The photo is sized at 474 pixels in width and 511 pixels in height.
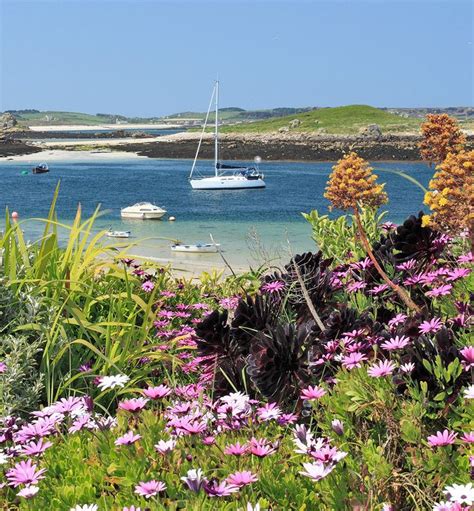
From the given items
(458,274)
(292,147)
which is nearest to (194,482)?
(458,274)

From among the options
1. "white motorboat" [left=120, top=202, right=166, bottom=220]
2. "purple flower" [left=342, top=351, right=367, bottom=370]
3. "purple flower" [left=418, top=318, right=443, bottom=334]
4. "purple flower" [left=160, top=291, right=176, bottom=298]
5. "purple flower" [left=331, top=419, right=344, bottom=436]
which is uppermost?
"purple flower" [left=418, top=318, right=443, bottom=334]

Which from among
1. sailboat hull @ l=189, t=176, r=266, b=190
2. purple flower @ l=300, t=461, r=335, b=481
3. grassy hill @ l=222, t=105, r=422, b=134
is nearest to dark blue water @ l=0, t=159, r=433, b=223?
sailboat hull @ l=189, t=176, r=266, b=190

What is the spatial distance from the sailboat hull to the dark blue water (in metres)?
0.64

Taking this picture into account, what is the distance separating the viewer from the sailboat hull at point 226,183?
186 feet

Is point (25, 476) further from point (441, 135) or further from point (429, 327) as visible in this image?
point (441, 135)

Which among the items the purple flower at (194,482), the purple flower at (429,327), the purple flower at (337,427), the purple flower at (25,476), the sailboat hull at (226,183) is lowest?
the sailboat hull at (226,183)

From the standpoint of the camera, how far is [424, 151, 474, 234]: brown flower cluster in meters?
2.87

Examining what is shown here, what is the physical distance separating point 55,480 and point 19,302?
65.6 inches

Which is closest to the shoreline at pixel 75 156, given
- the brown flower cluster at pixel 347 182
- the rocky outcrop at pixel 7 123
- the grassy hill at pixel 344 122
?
the grassy hill at pixel 344 122

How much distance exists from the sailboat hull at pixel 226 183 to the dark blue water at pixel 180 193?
638 mm

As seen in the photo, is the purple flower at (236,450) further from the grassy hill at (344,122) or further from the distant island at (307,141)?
the grassy hill at (344,122)

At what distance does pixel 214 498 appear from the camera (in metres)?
1.70

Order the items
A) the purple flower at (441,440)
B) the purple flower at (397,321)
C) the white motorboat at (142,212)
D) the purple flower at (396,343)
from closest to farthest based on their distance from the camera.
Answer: the purple flower at (441,440)
the purple flower at (396,343)
the purple flower at (397,321)
the white motorboat at (142,212)

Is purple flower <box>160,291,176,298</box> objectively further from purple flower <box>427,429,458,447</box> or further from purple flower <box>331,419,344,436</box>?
purple flower <box>427,429,458,447</box>
